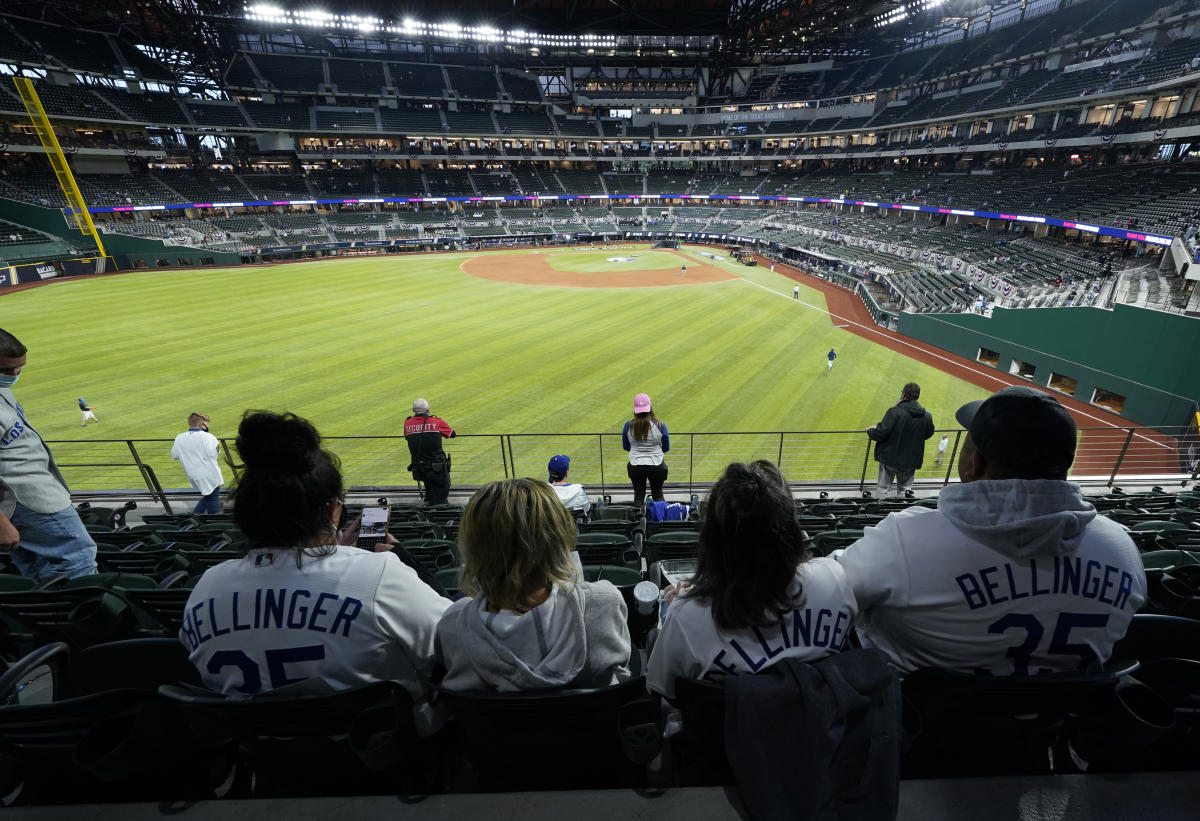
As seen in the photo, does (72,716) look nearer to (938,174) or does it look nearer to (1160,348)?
(1160,348)

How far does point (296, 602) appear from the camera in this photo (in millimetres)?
2000

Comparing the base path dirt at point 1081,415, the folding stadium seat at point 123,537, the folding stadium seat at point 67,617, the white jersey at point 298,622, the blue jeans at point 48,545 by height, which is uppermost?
the white jersey at point 298,622

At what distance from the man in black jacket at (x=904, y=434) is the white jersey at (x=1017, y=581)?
20.0 feet

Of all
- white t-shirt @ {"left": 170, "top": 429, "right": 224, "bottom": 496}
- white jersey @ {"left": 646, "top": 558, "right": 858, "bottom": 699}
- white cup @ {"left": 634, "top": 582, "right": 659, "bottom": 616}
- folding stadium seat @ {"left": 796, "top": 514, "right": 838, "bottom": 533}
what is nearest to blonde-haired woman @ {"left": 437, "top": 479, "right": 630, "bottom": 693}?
white jersey @ {"left": 646, "top": 558, "right": 858, "bottom": 699}

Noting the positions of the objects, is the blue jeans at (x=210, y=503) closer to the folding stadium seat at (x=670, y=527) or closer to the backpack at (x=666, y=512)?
the backpack at (x=666, y=512)

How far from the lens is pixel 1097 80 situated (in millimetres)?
33875

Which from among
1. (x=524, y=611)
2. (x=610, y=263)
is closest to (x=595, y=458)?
(x=524, y=611)

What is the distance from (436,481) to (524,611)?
6.90m

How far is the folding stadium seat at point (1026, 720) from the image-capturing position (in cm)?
180

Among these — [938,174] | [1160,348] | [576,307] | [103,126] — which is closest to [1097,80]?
[938,174]

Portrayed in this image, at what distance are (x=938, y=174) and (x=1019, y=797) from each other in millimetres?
60910

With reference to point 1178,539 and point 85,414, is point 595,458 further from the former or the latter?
point 85,414

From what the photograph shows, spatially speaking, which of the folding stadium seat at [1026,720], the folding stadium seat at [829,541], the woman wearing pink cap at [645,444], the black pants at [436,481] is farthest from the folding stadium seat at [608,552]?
the black pants at [436,481]

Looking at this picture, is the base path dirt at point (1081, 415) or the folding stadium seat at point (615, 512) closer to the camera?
the folding stadium seat at point (615, 512)
